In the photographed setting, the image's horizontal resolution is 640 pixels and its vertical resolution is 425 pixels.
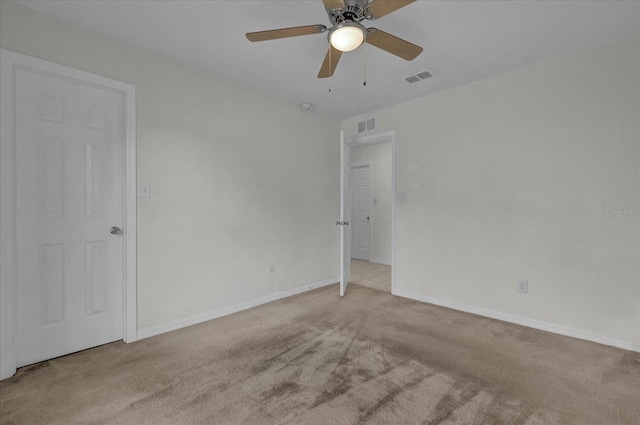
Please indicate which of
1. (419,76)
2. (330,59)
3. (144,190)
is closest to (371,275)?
(419,76)

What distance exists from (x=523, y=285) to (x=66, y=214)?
4125 mm

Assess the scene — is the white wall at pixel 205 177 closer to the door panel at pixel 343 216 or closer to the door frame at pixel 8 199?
the door frame at pixel 8 199

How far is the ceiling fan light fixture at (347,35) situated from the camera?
174 centimetres

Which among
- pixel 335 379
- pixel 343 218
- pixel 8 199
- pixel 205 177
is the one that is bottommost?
pixel 335 379

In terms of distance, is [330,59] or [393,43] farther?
[330,59]

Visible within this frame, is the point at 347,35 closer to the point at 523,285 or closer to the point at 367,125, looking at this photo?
the point at 367,125

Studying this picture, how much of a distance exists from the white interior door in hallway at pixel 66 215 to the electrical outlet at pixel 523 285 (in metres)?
3.76

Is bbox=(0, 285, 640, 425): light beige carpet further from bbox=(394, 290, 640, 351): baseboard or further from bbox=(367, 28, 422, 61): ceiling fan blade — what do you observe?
bbox=(367, 28, 422, 61): ceiling fan blade

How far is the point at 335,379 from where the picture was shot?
6.69 feet

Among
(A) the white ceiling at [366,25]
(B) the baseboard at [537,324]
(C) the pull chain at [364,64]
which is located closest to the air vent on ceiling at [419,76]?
(A) the white ceiling at [366,25]

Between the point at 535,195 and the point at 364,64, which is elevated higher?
the point at 364,64

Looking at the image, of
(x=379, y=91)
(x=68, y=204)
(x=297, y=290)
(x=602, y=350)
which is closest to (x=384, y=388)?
(x=602, y=350)

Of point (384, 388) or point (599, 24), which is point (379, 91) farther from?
point (384, 388)

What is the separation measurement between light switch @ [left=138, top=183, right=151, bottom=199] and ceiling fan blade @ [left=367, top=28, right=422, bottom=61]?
7.22ft
